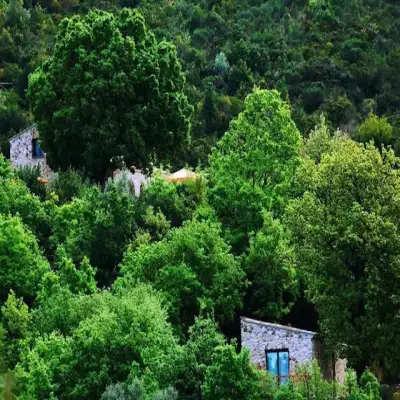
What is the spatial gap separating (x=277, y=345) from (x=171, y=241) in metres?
5.42

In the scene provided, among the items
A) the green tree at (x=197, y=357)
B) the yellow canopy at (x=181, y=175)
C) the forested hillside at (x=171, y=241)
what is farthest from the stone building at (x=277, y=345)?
the yellow canopy at (x=181, y=175)

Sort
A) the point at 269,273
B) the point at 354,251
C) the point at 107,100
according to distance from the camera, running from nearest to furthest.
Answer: the point at 354,251 < the point at 269,273 < the point at 107,100

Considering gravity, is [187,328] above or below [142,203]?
below

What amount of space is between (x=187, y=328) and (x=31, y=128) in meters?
24.2

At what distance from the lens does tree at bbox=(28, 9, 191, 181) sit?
6134cm

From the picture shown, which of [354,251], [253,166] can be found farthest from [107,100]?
[354,251]

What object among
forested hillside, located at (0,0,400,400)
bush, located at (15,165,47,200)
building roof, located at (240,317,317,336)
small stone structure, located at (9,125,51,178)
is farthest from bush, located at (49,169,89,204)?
building roof, located at (240,317,317,336)

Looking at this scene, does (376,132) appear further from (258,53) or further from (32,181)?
(32,181)

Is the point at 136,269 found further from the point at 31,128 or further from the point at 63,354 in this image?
the point at 31,128

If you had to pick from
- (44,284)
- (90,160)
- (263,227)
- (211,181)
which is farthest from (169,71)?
(44,284)

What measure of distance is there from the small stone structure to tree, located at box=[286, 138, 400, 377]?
23673mm

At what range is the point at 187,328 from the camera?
47.6 m

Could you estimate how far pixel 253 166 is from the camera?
54.4m

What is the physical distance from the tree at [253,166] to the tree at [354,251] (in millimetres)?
5548
